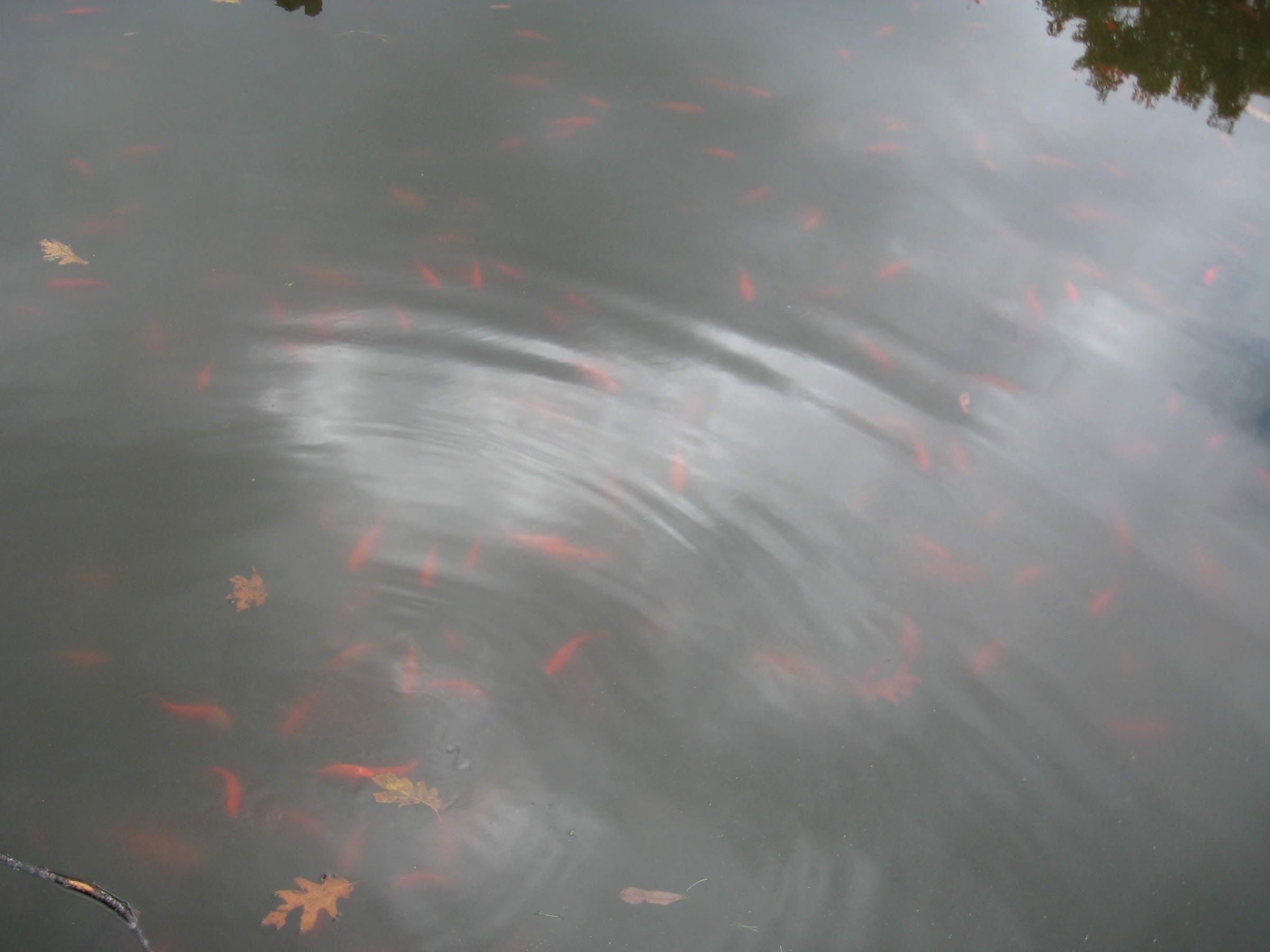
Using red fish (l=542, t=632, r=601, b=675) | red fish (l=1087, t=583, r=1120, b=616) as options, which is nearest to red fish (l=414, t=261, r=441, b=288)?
red fish (l=542, t=632, r=601, b=675)

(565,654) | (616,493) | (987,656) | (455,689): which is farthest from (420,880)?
(987,656)

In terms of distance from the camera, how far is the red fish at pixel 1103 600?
2055mm

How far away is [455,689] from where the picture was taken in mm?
1875

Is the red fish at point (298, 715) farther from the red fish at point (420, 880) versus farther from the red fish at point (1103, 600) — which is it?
the red fish at point (1103, 600)

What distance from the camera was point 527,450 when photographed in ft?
7.14

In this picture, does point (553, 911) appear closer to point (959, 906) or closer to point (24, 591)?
point (959, 906)

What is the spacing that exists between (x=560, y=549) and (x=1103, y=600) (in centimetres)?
123

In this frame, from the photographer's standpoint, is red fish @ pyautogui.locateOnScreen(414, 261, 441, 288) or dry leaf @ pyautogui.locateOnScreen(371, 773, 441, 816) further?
red fish @ pyautogui.locateOnScreen(414, 261, 441, 288)

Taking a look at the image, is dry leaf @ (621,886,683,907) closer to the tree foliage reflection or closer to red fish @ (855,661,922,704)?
red fish @ (855,661,922,704)

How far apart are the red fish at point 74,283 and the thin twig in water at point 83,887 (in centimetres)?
138

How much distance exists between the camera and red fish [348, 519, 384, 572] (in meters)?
2.00

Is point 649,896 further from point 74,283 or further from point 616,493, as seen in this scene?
point 74,283

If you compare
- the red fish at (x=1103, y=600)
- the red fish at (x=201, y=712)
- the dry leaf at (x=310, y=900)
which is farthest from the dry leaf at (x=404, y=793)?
the red fish at (x=1103, y=600)

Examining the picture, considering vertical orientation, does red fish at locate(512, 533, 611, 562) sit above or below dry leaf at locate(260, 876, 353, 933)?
above
